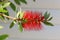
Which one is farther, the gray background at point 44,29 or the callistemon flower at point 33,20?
the gray background at point 44,29

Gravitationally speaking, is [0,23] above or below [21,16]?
below

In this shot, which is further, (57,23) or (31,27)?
(57,23)

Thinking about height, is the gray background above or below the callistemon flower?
below

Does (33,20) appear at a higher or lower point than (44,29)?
higher

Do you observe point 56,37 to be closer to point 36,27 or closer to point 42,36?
point 42,36

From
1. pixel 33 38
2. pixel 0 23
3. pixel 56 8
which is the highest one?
pixel 56 8

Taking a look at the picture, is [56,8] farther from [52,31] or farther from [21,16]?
[21,16]

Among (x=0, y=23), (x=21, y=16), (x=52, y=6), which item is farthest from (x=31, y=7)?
(x=21, y=16)

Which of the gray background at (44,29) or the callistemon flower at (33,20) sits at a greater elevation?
the callistemon flower at (33,20)

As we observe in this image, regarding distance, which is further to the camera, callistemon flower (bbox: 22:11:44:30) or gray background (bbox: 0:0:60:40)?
gray background (bbox: 0:0:60:40)

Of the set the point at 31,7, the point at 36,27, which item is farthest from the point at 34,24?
the point at 31,7

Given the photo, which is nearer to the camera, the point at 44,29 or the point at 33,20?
the point at 33,20
